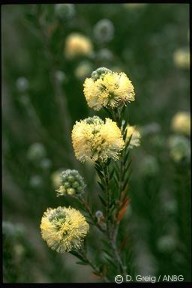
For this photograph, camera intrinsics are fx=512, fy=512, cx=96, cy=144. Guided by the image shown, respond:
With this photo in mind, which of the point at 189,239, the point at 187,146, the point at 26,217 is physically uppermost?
the point at 26,217

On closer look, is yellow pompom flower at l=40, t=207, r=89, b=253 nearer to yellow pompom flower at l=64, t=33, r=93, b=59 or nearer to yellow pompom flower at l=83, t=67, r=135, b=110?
yellow pompom flower at l=83, t=67, r=135, b=110

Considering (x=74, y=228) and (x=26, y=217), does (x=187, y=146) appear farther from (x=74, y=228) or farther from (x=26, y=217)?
(x=26, y=217)

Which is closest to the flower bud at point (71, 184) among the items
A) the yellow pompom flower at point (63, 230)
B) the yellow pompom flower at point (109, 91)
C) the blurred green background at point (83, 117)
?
the yellow pompom flower at point (63, 230)

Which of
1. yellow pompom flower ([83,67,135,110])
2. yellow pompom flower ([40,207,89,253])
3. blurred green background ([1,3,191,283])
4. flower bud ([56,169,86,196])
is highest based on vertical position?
blurred green background ([1,3,191,283])

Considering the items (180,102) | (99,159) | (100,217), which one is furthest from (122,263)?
(180,102)

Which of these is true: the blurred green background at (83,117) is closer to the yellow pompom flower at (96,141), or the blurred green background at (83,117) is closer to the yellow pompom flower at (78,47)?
the yellow pompom flower at (78,47)

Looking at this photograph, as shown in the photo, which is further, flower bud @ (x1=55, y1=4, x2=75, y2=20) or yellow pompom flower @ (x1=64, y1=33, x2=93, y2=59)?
yellow pompom flower @ (x1=64, y1=33, x2=93, y2=59)

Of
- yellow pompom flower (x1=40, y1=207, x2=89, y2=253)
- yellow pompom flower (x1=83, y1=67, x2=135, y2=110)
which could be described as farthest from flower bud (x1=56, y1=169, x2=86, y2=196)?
yellow pompom flower (x1=83, y1=67, x2=135, y2=110)

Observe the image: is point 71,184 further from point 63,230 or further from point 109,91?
point 109,91
